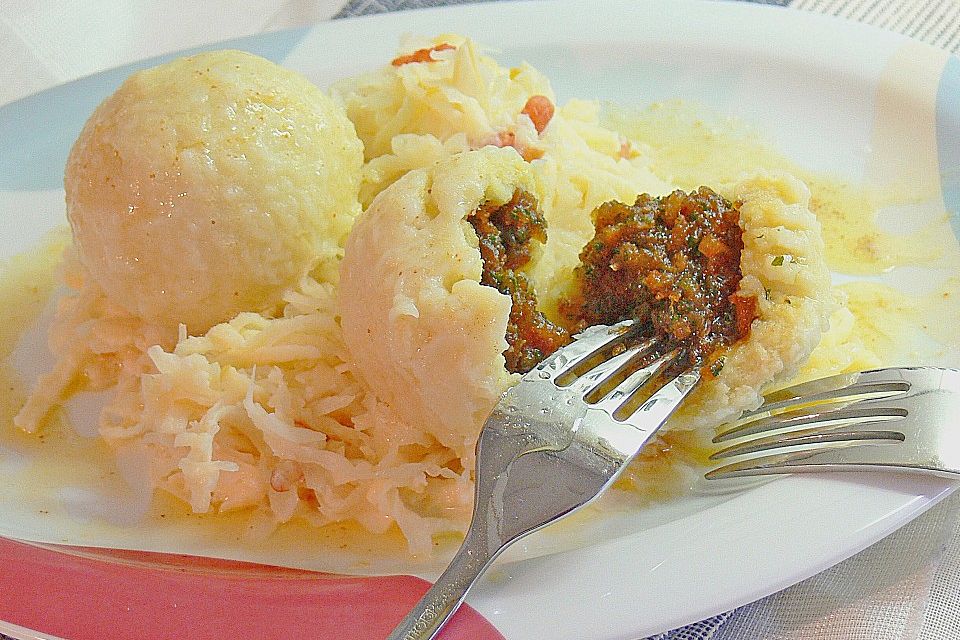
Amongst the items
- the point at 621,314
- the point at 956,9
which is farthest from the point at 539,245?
the point at 956,9

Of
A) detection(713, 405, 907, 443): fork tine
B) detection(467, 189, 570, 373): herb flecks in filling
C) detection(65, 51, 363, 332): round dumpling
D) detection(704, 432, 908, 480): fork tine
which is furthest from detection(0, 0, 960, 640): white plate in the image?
detection(65, 51, 363, 332): round dumpling

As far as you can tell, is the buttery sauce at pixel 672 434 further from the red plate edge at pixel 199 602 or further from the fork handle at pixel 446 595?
the fork handle at pixel 446 595

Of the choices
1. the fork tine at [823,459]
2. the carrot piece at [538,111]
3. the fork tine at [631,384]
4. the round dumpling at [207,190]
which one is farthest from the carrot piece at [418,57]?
the fork tine at [823,459]

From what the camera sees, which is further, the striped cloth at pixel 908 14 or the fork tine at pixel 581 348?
the striped cloth at pixel 908 14

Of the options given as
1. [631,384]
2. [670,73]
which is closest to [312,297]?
[631,384]

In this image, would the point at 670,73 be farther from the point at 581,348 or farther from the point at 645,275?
the point at 581,348
